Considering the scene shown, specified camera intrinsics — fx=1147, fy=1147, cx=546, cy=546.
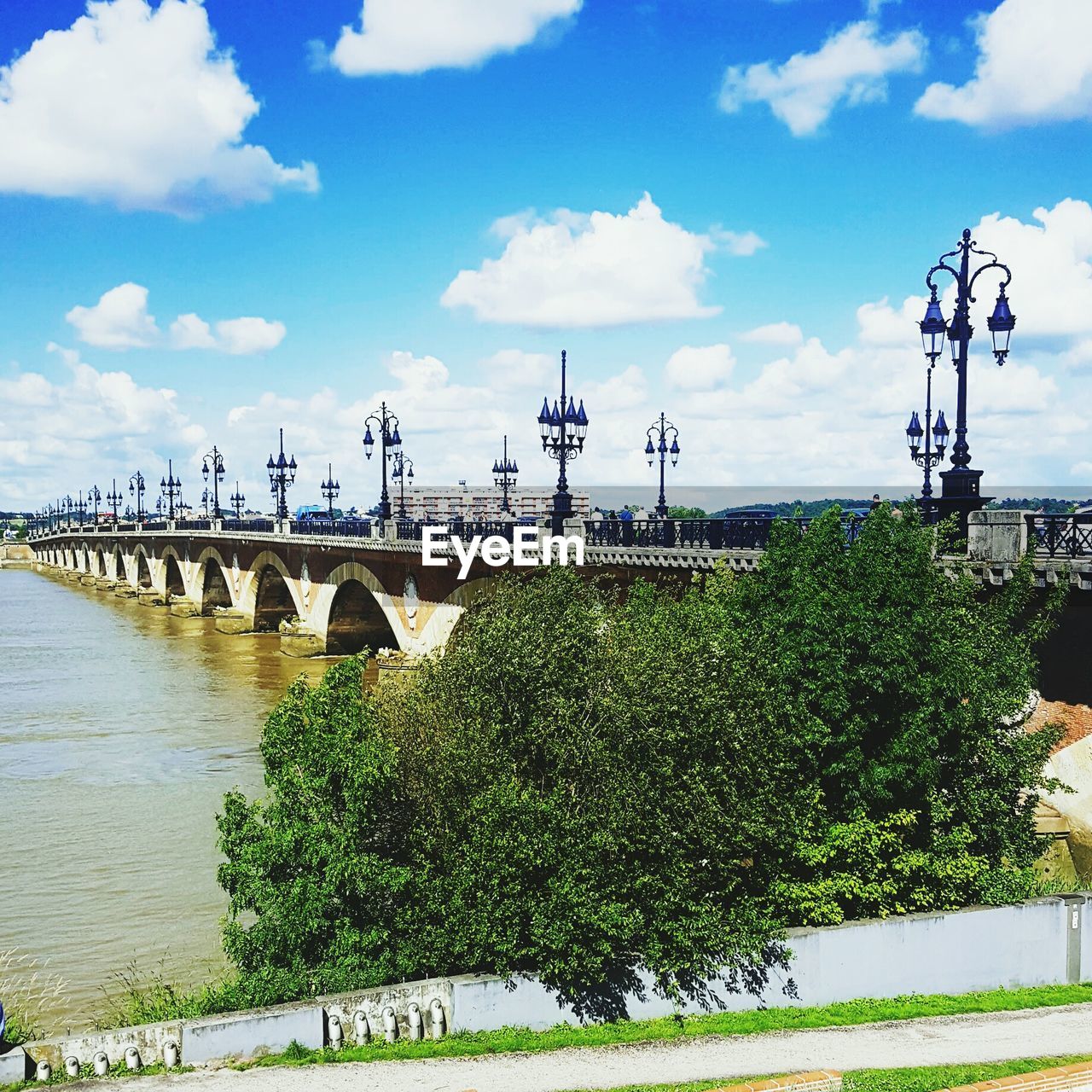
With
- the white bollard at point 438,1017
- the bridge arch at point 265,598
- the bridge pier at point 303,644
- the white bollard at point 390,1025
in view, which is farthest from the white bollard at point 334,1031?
the bridge arch at point 265,598

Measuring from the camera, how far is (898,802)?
14.6 m

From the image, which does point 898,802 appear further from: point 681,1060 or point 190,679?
point 190,679

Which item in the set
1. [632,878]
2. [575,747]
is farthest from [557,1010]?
[575,747]

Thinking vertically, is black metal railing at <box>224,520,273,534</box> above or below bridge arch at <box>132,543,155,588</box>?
above

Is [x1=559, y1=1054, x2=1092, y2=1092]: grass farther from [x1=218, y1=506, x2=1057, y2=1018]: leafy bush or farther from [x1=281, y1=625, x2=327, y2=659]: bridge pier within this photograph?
[x1=281, y1=625, x2=327, y2=659]: bridge pier

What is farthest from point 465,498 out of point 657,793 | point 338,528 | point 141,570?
point 657,793

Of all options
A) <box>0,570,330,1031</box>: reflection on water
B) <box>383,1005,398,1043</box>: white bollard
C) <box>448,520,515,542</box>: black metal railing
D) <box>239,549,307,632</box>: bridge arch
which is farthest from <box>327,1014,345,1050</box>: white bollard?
<box>239,549,307,632</box>: bridge arch

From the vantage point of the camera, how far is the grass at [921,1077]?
10391 mm

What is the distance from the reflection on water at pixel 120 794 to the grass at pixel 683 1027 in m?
4.56

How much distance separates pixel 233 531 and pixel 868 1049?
63033 millimetres

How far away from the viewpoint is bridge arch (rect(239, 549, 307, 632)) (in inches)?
2534

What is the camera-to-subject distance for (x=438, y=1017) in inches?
500

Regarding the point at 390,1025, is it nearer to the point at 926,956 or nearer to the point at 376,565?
the point at 926,956

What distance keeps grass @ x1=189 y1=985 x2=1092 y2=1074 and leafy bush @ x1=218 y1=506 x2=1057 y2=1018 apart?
0.48m
